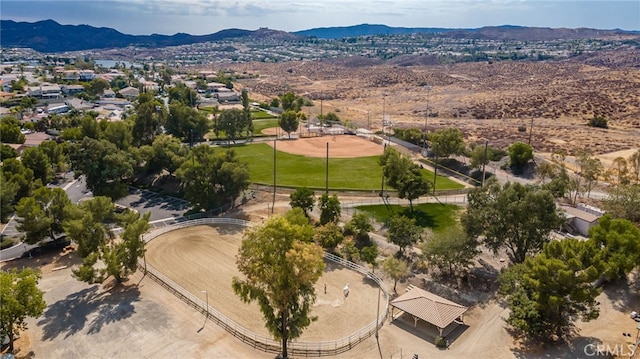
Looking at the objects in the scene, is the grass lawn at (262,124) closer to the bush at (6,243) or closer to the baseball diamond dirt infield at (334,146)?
the baseball diamond dirt infield at (334,146)

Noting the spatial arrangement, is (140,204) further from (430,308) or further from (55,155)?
(430,308)

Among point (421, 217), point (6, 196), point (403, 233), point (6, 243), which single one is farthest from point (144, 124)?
point (403, 233)

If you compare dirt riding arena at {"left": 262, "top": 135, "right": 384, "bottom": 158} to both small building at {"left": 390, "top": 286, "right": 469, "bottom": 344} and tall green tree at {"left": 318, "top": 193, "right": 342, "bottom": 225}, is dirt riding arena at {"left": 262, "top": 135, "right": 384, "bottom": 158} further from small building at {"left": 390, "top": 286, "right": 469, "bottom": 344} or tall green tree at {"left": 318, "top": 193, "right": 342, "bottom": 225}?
small building at {"left": 390, "top": 286, "right": 469, "bottom": 344}

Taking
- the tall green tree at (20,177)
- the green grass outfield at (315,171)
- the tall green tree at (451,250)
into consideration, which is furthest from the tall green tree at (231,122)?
the tall green tree at (451,250)

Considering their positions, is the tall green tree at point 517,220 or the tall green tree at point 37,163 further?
the tall green tree at point 37,163

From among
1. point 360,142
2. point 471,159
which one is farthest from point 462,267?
point 360,142
